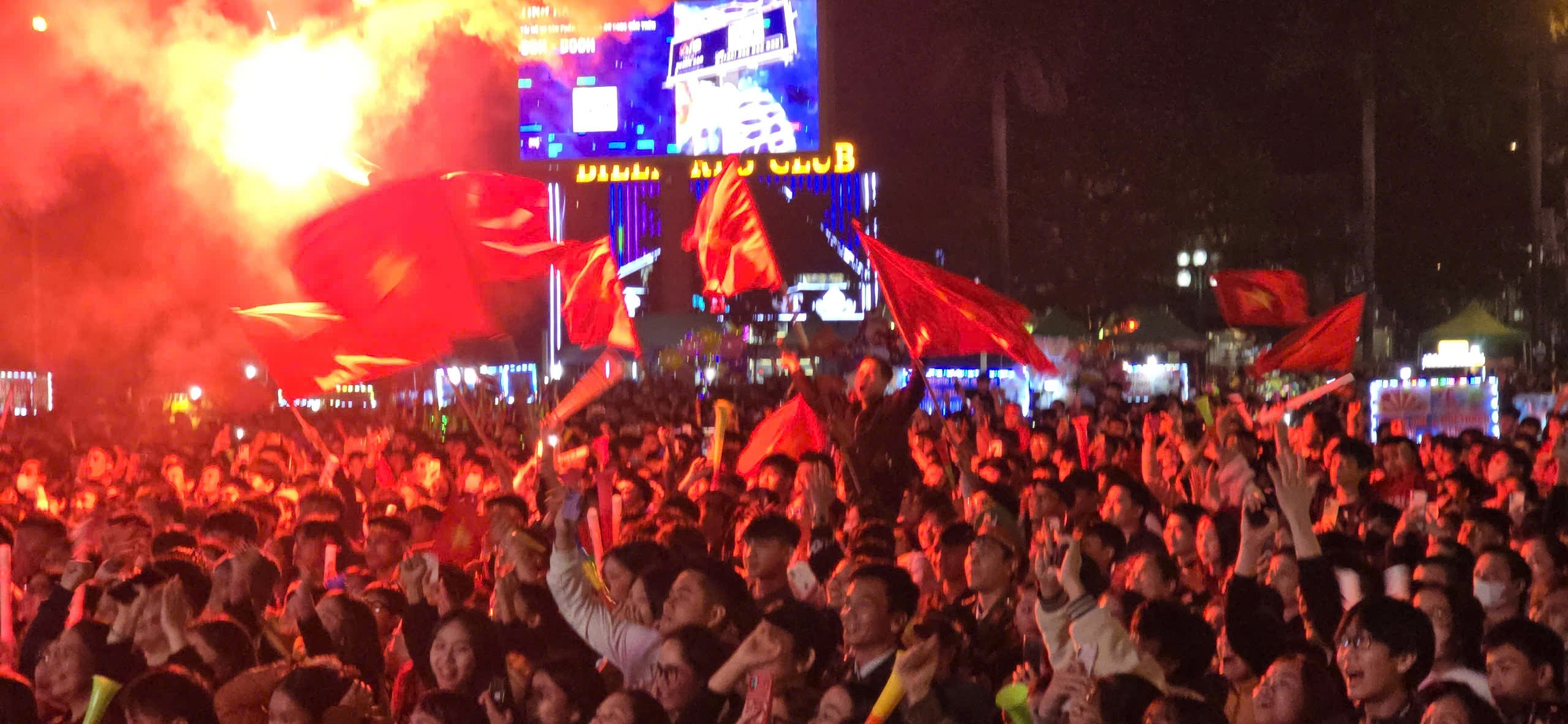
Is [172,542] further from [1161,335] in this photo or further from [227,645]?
[1161,335]

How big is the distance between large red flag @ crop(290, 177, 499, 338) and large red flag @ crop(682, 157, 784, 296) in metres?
2.20

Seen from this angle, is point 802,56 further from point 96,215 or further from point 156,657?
point 156,657

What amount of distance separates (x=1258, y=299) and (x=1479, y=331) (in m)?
6.61

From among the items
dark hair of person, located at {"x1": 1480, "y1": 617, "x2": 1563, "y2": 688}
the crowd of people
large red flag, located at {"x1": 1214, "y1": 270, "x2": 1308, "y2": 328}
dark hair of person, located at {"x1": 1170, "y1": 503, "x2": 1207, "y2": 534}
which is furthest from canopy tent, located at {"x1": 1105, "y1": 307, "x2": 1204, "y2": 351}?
dark hair of person, located at {"x1": 1480, "y1": 617, "x2": 1563, "y2": 688}

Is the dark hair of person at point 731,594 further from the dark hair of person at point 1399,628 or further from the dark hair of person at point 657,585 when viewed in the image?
the dark hair of person at point 1399,628

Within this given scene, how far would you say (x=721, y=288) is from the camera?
12.2 metres

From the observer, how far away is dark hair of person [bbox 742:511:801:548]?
5895 mm

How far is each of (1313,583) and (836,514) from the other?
2.82 metres

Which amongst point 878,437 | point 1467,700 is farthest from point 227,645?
point 878,437

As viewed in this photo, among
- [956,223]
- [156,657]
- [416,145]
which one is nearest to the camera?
[156,657]

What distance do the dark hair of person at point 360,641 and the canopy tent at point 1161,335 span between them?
21.5m

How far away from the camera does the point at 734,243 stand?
12.3 metres

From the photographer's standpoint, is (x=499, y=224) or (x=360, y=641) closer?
(x=360, y=641)

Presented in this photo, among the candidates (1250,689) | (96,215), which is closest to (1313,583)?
(1250,689)
